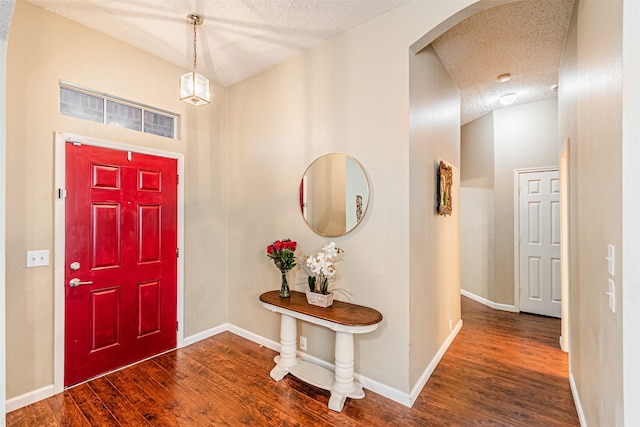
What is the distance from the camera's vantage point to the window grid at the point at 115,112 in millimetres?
2449

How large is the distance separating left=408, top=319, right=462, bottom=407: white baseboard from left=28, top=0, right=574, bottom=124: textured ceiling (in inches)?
115

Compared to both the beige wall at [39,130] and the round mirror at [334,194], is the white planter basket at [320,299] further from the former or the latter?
the beige wall at [39,130]

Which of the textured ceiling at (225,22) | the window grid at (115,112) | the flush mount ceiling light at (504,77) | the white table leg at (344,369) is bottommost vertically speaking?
the white table leg at (344,369)

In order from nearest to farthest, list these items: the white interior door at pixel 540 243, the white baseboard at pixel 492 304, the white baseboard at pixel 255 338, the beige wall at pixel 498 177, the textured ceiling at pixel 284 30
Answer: the textured ceiling at pixel 284 30 → the white baseboard at pixel 255 338 → the white interior door at pixel 540 243 → the beige wall at pixel 498 177 → the white baseboard at pixel 492 304

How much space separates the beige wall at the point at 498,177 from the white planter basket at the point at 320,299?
3.42 meters

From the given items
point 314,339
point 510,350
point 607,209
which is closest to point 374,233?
point 314,339

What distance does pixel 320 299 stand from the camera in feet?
7.88

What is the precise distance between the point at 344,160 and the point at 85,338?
2.65 meters

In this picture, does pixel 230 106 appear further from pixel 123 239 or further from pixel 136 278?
pixel 136 278

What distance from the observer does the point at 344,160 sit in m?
2.53

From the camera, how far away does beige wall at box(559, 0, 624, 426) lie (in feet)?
3.75

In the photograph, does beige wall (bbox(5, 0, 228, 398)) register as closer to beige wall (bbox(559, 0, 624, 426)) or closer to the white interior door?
beige wall (bbox(559, 0, 624, 426))

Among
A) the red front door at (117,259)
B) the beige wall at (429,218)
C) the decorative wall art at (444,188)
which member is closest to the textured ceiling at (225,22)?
the beige wall at (429,218)

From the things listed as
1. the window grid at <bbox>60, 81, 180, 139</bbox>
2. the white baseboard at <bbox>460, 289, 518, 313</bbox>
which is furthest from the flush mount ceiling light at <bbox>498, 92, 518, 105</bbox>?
the window grid at <bbox>60, 81, 180, 139</bbox>
